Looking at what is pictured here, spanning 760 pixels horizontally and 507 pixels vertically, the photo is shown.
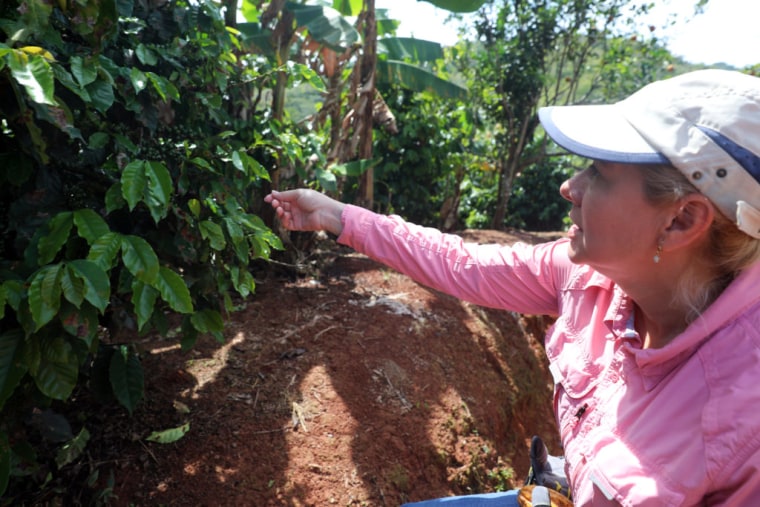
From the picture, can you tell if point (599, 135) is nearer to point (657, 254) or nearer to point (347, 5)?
point (657, 254)

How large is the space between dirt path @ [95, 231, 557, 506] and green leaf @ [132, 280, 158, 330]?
103 centimetres

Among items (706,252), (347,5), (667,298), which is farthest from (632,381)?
(347,5)

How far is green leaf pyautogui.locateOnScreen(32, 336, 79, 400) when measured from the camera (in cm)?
144

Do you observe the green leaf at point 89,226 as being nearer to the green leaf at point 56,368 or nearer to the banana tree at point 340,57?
the green leaf at point 56,368

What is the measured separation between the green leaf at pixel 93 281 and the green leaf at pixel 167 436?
1.25m

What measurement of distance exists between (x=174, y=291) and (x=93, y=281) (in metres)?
0.26

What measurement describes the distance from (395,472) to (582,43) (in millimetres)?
7494

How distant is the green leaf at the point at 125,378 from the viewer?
1.96 meters

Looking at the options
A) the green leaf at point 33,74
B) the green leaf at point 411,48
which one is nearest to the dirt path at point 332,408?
the green leaf at point 33,74

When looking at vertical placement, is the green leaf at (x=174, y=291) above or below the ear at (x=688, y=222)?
below

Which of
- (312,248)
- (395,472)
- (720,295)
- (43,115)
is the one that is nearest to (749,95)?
(720,295)

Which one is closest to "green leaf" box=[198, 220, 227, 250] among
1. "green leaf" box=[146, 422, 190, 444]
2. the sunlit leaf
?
"green leaf" box=[146, 422, 190, 444]

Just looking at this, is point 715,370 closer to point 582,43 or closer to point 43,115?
point 43,115

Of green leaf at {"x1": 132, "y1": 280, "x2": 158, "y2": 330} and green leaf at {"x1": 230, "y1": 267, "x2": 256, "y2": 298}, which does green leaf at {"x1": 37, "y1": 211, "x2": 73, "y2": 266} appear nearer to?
green leaf at {"x1": 132, "y1": 280, "x2": 158, "y2": 330}
